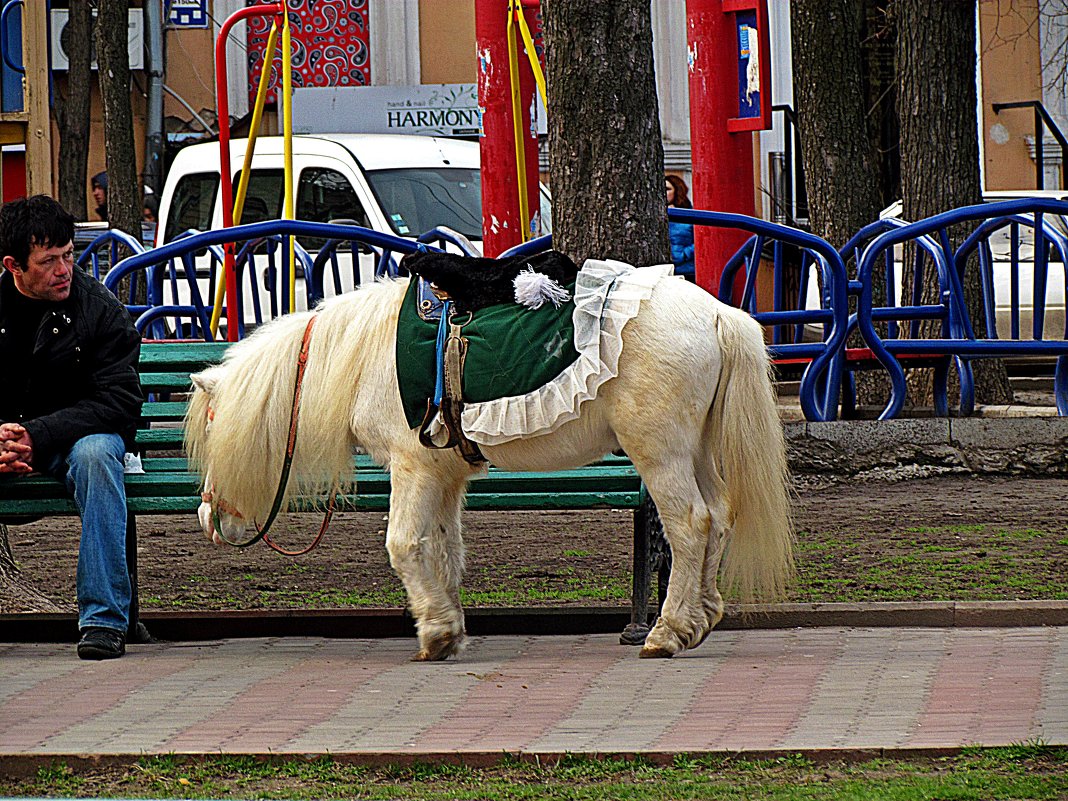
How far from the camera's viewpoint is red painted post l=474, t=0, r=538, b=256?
1094 centimetres

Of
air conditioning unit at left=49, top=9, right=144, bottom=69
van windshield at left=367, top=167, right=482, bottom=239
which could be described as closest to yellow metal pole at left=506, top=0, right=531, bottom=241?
van windshield at left=367, top=167, right=482, bottom=239

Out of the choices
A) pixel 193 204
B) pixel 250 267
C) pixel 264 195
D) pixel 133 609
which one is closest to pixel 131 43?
pixel 193 204

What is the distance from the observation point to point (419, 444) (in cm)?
564

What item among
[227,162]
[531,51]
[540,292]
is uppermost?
[531,51]

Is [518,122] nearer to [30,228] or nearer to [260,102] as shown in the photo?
[260,102]

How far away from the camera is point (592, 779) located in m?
4.20

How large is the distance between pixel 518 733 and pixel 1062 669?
66.8 inches

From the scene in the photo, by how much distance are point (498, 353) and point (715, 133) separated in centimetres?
582

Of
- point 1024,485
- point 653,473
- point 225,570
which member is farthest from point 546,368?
point 1024,485

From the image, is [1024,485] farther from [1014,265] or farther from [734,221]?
[734,221]

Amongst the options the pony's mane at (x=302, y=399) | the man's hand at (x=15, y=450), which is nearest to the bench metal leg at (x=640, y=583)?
the pony's mane at (x=302, y=399)

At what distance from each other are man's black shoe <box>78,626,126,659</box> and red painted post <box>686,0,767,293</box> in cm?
580

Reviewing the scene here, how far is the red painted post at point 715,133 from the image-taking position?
10.9 meters

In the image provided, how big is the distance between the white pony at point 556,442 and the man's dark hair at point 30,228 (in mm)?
674
